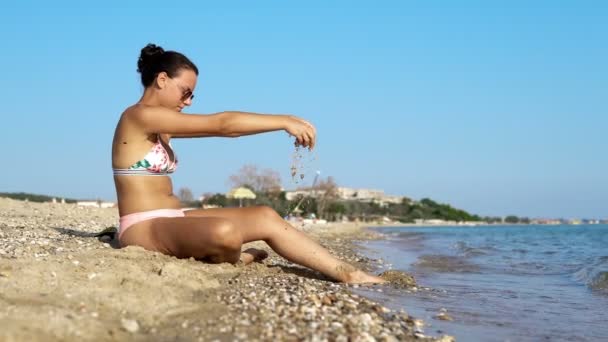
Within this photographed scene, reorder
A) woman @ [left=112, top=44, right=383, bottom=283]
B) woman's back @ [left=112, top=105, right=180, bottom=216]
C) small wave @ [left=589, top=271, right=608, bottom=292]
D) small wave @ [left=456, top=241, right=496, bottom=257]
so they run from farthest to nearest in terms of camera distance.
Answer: small wave @ [left=456, top=241, right=496, bottom=257], small wave @ [left=589, top=271, right=608, bottom=292], woman's back @ [left=112, top=105, right=180, bottom=216], woman @ [left=112, top=44, right=383, bottom=283]

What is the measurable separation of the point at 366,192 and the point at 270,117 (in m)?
110

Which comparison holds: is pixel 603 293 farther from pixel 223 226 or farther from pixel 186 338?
pixel 186 338

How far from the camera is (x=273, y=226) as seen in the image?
176 inches

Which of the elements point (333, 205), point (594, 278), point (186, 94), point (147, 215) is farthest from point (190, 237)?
point (333, 205)

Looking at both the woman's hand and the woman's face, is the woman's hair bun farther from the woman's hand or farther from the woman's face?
the woman's hand

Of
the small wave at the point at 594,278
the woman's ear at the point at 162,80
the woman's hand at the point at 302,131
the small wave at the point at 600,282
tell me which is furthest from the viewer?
the small wave at the point at 594,278

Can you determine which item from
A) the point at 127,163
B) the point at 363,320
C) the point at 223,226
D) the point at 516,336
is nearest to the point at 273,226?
the point at 223,226

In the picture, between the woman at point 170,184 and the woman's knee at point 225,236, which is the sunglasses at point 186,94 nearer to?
the woman at point 170,184

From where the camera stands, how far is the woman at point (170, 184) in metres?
4.09

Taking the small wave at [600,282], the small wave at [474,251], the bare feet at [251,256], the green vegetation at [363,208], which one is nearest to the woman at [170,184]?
the bare feet at [251,256]

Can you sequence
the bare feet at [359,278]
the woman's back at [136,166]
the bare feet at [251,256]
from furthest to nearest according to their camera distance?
the bare feet at [251,256] → the bare feet at [359,278] → the woman's back at [136,166]

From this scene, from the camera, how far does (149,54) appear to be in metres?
4.48

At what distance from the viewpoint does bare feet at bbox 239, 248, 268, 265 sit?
4.91 m

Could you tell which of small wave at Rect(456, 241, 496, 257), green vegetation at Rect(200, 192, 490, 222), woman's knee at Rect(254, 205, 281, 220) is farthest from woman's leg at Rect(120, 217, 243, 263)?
green vegetation at Rect(200, 192, 490, 222)
